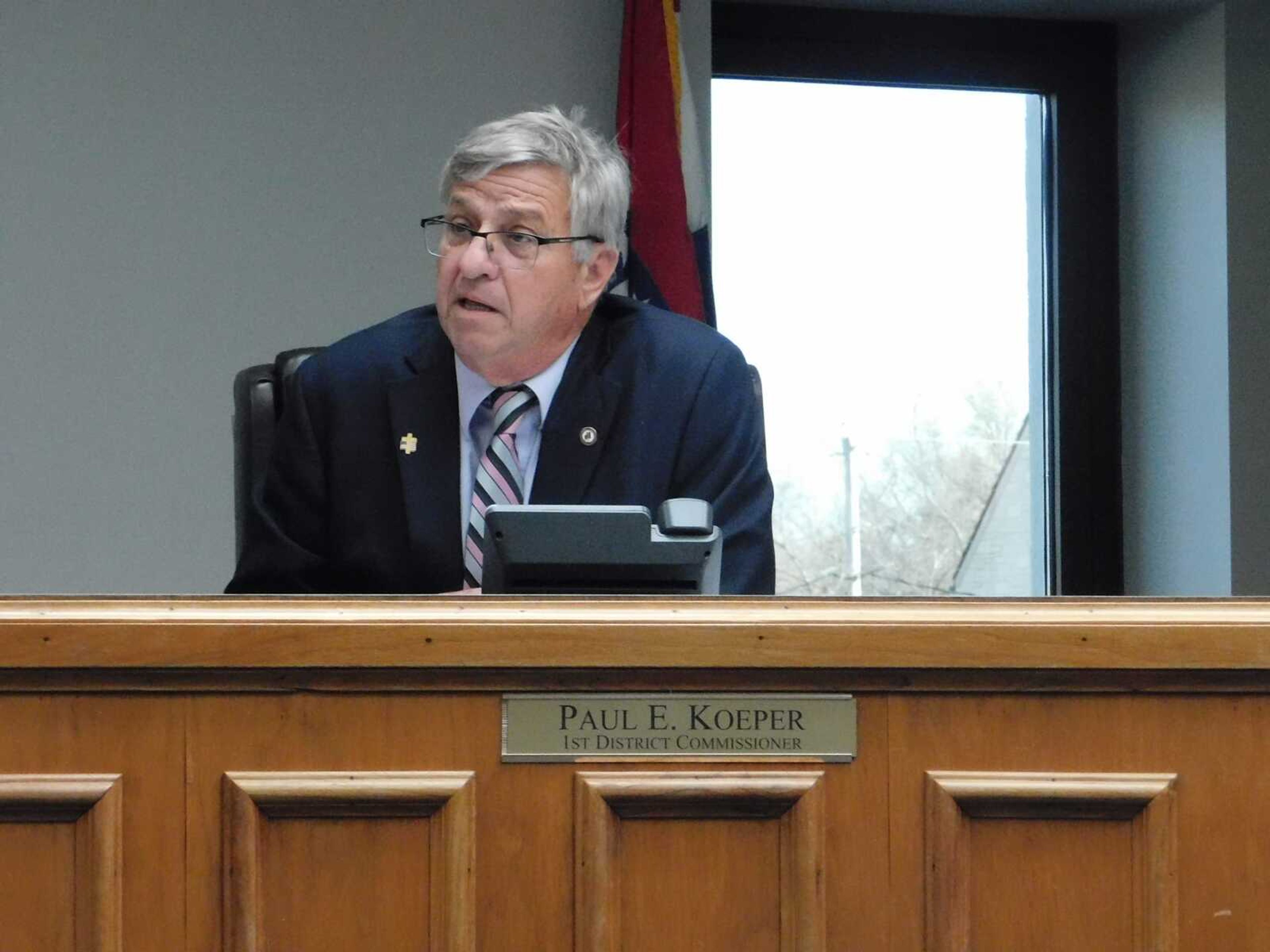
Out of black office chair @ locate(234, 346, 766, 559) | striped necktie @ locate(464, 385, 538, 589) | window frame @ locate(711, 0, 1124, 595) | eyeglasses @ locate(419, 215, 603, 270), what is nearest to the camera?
striped necktie @ locate(464, 385, 538, 589)

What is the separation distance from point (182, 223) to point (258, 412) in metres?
1.22

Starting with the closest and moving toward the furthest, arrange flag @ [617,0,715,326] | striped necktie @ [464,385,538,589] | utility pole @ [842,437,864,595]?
striped necktie @ [464,385,538,589] < flag @ [617,0,715,326] < utility pole @ [842,437,864,595]

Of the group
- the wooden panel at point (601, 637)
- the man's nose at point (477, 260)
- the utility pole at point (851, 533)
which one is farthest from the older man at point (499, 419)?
the utility pole at point (851, 533)

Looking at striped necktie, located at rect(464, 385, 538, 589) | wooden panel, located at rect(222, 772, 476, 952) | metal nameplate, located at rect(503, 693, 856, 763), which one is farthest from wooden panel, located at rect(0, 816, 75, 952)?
striped necktie, located at rect(464, 385, 538, 589)

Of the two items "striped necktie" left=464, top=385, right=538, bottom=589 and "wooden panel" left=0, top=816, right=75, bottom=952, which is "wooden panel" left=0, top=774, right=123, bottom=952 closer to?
"wooden panel" left=0, top=816, right=75, bottom=952

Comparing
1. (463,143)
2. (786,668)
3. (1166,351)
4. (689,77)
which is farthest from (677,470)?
(1166,351)

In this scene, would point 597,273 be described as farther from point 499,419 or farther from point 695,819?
point 695,819

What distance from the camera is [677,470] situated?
2172mm

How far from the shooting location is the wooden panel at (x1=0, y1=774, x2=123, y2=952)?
1.07m

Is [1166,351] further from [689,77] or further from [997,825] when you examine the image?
[997,825]

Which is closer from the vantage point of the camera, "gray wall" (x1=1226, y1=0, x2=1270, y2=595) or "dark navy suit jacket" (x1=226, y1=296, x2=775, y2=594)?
"dark navy suit jacket" (x1=226, y1=296, x2=775, y2=594)

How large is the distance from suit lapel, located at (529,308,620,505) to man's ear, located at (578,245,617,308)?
0.07 meters

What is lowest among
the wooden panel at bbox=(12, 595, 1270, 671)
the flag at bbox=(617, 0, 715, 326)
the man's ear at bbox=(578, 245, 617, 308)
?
the wooden panel at bbox=(12, 595, 1270, 671)

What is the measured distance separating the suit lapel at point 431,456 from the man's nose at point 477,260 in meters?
0.15
